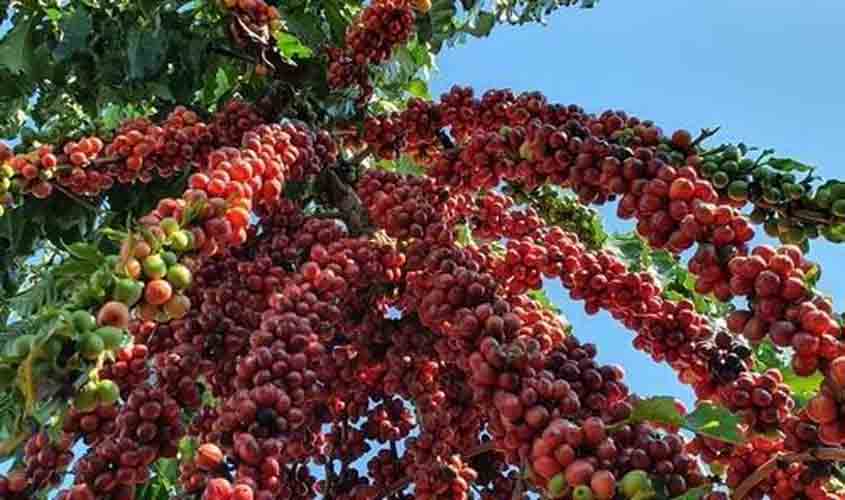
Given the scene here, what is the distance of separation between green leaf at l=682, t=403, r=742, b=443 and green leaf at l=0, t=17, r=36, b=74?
3064mm

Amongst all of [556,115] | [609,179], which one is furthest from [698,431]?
[556,115]

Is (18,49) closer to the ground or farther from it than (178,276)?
farther from it

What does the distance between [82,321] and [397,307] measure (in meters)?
1.19

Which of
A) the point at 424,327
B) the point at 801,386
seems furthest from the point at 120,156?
the point at 801,386

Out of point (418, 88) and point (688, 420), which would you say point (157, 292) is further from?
point (418, 88)

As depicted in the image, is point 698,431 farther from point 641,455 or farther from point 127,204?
point 127,204

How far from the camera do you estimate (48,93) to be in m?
4.21

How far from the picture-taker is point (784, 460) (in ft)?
5.68

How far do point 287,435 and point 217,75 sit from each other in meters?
2.62

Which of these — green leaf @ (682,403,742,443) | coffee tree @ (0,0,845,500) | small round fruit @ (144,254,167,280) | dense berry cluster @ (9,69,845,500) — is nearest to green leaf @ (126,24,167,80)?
coffee tree @ (0,0,845,500)

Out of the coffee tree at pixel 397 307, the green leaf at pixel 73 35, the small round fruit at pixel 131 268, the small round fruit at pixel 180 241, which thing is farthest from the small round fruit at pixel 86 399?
the green leaf at pixel 73 35

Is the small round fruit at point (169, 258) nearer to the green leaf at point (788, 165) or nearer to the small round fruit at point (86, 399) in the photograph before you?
the small round fruit at point (86, 399)

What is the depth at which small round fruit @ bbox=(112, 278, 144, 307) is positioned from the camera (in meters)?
1.65

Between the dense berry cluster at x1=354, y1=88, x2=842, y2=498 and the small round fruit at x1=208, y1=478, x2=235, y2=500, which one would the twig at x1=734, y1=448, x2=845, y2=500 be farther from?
the small round fruit at x1=208, y1=478, x2=235, y2=500
